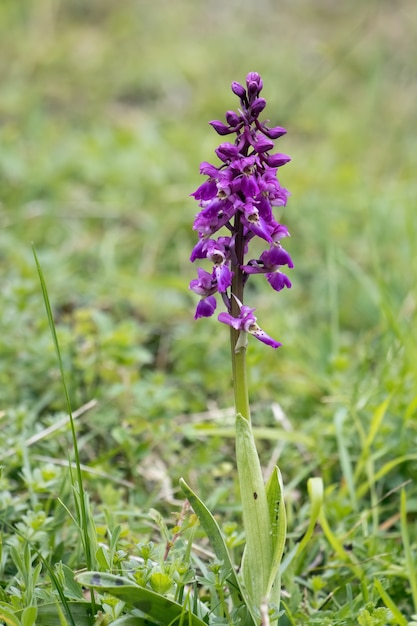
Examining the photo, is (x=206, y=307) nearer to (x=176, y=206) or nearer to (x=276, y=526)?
(x=276, y=526)

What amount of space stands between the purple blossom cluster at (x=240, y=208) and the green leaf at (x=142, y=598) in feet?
2.15

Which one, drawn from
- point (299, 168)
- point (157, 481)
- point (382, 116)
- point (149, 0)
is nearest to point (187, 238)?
point (299, 168)

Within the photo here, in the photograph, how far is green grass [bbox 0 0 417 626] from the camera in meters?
2.26

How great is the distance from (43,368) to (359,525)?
1423 mm

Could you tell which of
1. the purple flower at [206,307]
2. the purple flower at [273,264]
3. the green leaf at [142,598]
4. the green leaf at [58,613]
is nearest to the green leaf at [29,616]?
the green leaf at [58,613]

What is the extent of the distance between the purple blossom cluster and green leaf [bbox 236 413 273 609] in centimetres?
26

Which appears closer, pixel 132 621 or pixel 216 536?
pixel 132 621

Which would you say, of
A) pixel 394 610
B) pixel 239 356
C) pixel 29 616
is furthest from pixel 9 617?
pixel 394 610

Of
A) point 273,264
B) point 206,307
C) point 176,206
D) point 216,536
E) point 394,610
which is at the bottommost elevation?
point 394,610

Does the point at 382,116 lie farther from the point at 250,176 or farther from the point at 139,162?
the point at 250,176

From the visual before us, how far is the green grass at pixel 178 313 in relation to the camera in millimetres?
2258

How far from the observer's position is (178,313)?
4.01 meters

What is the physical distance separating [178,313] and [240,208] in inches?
90.0

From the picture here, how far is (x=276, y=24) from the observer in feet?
Result: 30.6
